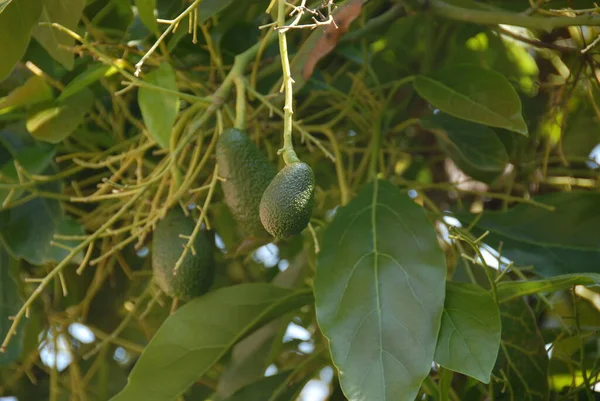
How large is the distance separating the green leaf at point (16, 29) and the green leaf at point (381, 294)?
0.93 ft

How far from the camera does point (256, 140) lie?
2.48 feet

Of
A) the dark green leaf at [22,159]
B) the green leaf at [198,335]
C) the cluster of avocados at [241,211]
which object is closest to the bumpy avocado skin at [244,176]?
the cluster of avocados at [241,211]

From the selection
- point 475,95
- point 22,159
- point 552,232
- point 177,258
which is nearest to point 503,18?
point 475,95

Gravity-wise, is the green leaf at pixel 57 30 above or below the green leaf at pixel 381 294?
above

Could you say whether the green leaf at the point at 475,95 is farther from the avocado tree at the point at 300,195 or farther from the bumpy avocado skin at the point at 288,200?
the bumpy avocado skin at the point at 288,200

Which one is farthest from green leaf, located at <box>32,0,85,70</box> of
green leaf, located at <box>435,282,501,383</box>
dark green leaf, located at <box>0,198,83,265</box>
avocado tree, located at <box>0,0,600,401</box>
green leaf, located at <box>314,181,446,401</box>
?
green leaf, located at <box>435,282,501,383</box>

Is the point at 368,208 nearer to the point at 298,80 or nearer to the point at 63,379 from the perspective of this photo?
the point at 298,80

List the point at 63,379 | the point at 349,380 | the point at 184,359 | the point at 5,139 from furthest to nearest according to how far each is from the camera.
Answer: the point at 63,379 → the point at 5,139 → the point at 184,359 → the point at 349,380

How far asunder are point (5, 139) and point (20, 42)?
0.16 m

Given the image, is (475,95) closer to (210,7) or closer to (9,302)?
(210,7)

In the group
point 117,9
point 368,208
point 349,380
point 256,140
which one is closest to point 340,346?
point 349,380

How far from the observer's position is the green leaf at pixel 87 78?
65 centimetres

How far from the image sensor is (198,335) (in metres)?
0.65

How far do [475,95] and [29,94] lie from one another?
38 cm
